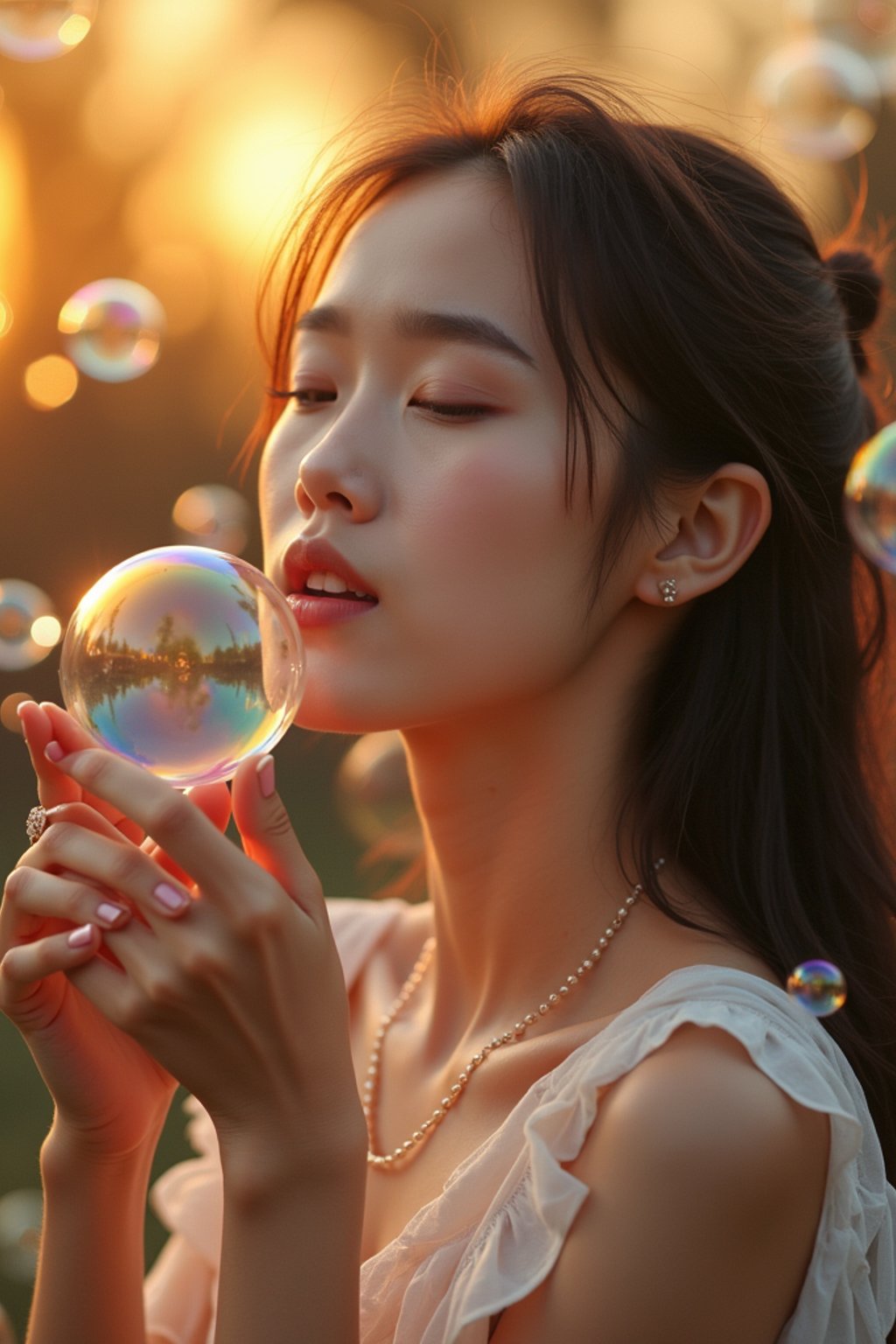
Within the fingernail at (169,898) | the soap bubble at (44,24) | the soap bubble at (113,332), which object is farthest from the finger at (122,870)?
the soap bubble at (44,24)

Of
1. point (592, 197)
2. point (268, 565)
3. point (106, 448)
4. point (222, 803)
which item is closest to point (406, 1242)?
point (222, 803)

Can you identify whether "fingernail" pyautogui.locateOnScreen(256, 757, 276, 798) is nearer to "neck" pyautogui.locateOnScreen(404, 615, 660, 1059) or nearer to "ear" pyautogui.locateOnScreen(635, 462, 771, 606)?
"neck" pyautogui.locateOnScreen(404, 615, 660, 1059)

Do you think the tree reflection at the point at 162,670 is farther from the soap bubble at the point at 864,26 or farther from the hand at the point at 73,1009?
the soap bubble at the point at 864,26

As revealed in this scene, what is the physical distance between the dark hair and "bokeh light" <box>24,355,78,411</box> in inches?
215

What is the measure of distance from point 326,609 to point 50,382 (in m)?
6.10

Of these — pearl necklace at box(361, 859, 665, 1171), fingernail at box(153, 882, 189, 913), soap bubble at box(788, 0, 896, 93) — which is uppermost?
soap bubble at box(788, 0, 896, 93)

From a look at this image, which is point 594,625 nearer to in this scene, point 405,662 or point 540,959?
point 405,662

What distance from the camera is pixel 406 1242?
164 centimetres

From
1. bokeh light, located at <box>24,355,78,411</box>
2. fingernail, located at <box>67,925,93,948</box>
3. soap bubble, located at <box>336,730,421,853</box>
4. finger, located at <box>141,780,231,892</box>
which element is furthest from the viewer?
bokeh light, located at <box>24,355,78,411</box>

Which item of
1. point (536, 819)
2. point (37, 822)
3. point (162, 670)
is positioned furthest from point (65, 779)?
point (536, 819)

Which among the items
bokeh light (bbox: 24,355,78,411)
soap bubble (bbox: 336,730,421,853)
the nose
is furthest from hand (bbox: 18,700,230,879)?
bokeh light (bbox: 24,355,78,411)

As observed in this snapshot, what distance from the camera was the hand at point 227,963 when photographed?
137cm

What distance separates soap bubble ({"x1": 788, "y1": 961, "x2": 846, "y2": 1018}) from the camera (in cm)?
166

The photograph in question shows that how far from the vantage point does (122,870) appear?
1384mm
